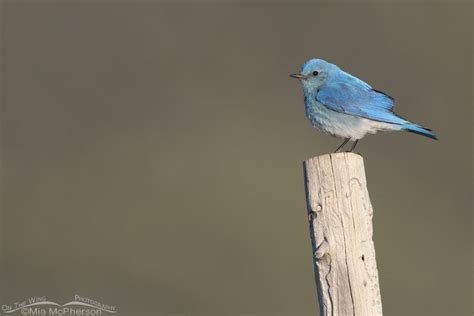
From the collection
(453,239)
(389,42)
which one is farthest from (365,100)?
(389,42)

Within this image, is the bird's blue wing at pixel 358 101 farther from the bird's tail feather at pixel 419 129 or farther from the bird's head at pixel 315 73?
the bird's head at pixel 315 73

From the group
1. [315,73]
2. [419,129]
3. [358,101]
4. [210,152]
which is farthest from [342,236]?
[210,152]

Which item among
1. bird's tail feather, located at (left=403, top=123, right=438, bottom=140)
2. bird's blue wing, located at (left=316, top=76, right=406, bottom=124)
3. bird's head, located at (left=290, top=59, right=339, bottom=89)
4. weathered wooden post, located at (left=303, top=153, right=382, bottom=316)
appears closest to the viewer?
weathered wooden post, located at (left=303, top=153, right=382, bottom=316)

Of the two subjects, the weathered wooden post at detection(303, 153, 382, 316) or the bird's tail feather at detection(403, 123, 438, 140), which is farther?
the bird's tail feather at detection(403, 123, 438, 140)

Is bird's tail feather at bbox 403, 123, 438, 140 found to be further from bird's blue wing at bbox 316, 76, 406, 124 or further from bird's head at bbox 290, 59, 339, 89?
bird's head at bbox 290, 59, 339, 89

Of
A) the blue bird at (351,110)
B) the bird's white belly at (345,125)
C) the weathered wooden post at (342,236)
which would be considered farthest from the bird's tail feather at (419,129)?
the weathered wooden post at (342,236)

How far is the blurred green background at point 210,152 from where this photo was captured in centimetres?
1622

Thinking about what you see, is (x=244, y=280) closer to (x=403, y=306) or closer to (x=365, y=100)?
(x=403, y=306)

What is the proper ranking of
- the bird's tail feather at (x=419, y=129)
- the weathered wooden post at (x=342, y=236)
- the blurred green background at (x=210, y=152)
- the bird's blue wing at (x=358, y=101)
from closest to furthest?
the weathered wooden post at (x=342, y=236)
the bird's tail feather at (x=419, y=129)
the bird's blue wing at (x=358, y=101)
the blurred green background at (x=210, y=152)

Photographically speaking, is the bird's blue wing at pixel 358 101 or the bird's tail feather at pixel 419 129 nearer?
the bird's tail feather at pixel 419 129

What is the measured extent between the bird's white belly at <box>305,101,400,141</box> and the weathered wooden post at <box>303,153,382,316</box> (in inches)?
86.4

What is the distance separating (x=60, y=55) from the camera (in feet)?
71.7

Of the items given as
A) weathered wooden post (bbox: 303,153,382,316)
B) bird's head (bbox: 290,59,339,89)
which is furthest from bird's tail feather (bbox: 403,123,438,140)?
weathered wooden post (bbox: 303,153,382,316)

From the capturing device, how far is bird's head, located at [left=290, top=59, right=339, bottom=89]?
9.33 m
